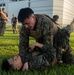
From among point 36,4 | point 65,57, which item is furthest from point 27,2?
point 65,57

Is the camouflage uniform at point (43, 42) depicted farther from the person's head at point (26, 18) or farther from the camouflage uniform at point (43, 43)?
the person's head at point (26, 18)

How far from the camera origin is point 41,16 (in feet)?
15.3

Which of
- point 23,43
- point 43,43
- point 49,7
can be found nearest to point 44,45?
point 43,43

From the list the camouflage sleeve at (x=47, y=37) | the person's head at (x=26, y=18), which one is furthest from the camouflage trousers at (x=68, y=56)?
the person's head at (x=26, y=18)

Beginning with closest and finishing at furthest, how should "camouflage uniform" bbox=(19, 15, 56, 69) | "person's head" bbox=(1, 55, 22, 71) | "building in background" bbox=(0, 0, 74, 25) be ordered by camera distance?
"camouflage uniform" bbox=(19, 15, 56, 69) < "person's head" bbox=(1, 55, 22, 71) < "building in background" bbox=(0, 0, 74, 25)

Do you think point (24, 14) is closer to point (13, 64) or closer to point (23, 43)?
point (23, 43)

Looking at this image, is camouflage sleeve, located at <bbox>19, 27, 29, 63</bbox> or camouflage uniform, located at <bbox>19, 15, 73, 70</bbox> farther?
camouflage sleeve, located at <bbox>19, 27, 29, 63</bbox>

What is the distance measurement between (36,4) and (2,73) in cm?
5163

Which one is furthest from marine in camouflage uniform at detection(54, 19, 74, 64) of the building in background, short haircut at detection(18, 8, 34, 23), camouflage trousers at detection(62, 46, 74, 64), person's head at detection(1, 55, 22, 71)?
the building in background

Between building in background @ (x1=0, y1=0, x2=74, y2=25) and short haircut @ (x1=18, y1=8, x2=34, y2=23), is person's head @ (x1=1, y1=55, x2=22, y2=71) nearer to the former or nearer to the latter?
short haircut @ (x1=18, y1=8, x2=34, y2=23)

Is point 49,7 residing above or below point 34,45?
above

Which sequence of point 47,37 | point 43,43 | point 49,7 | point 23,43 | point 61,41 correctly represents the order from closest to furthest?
point 47,37 → point 43,43 → point 23,43 → point 61,41 → point 49,7

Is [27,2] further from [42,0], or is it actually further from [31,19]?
[31,19]

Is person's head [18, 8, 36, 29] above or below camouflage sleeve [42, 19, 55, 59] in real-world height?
above
